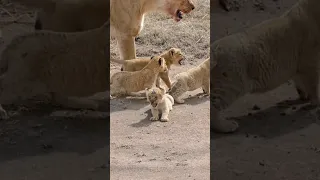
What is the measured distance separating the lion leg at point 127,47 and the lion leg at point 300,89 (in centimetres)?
189

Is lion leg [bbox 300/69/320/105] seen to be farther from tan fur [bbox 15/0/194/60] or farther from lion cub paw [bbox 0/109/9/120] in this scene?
lion cub paw [bbox 0/109/9/120]

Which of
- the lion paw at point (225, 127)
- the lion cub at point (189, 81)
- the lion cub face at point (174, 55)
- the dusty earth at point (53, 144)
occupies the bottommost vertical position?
the dusty earth at point (53, 144)

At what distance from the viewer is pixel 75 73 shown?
5699mm

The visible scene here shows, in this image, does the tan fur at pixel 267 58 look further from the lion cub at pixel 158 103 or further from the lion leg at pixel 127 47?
the lion leg at pixel 127 47

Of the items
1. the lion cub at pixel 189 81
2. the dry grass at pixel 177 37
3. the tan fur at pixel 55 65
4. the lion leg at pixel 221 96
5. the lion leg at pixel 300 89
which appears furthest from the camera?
the dry grass at pixel 177 37

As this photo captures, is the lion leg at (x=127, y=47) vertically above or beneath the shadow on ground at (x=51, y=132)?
above

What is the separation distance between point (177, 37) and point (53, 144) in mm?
3620

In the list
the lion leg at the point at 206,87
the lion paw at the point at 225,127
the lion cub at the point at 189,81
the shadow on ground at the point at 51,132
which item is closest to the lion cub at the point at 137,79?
the lion cub at the point at 189,81

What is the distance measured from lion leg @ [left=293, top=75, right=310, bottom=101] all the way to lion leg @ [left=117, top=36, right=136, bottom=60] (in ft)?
6.22

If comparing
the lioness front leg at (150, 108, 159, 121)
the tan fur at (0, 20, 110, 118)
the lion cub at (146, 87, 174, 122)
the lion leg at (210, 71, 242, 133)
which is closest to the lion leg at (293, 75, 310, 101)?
the lion leg at (210, 71, 242, 133)

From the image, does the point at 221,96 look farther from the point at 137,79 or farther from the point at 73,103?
the point at 73,103

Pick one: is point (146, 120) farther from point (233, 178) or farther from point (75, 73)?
point (233, 178)

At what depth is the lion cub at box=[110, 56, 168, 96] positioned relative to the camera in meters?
6.29

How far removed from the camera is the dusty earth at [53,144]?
4.64m
